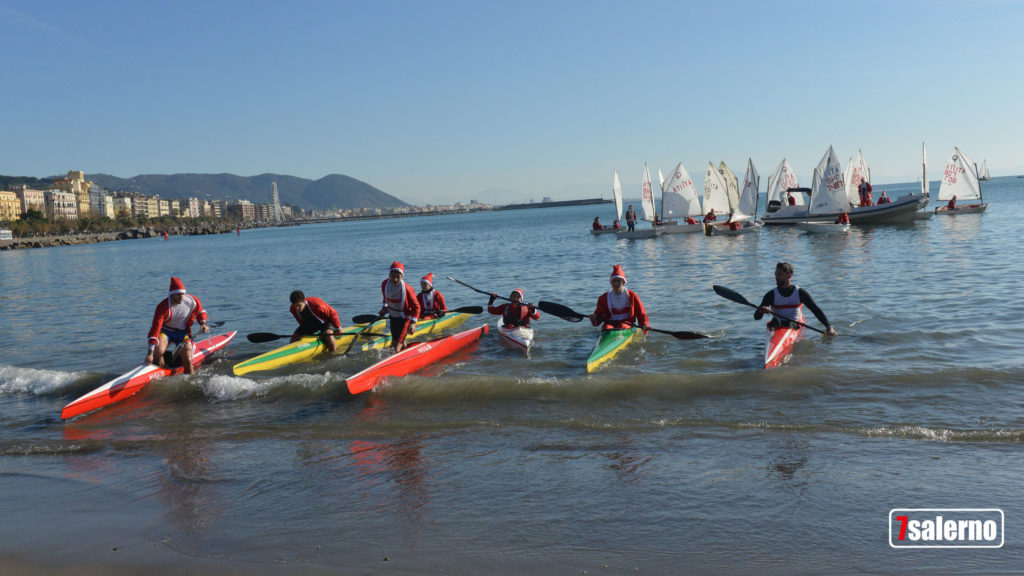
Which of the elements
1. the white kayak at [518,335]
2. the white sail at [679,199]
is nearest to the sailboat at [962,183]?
the white sail at [679,199]

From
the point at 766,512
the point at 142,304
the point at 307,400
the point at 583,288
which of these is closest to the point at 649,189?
the point at 583,288

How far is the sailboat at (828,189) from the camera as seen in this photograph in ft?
139

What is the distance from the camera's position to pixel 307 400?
403 inches

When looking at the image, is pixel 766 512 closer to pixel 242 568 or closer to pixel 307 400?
pixel 242 568

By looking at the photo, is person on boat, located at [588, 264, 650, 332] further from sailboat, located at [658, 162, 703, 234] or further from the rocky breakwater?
the rocky breakwater

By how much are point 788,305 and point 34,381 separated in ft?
44.8

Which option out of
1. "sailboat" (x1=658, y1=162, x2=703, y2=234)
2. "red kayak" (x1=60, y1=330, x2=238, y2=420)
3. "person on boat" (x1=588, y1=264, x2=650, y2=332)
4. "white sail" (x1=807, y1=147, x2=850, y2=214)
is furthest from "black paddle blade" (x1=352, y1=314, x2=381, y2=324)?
"white sail" (x1=807, y1=147, x2=850, y2=214)

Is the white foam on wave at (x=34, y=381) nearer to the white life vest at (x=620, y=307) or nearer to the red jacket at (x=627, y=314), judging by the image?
the red jacket at (x=627, y=314)

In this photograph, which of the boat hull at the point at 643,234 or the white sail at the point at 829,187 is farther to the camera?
the boat hull at the point at 643,234

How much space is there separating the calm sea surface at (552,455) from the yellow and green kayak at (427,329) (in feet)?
2.14

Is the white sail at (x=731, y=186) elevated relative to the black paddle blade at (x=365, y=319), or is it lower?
elevated

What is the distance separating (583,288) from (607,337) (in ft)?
36.2

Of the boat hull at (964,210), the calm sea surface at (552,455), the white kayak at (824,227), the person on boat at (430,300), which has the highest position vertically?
the boat hull at (964,210)

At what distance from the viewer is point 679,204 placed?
46.2m
